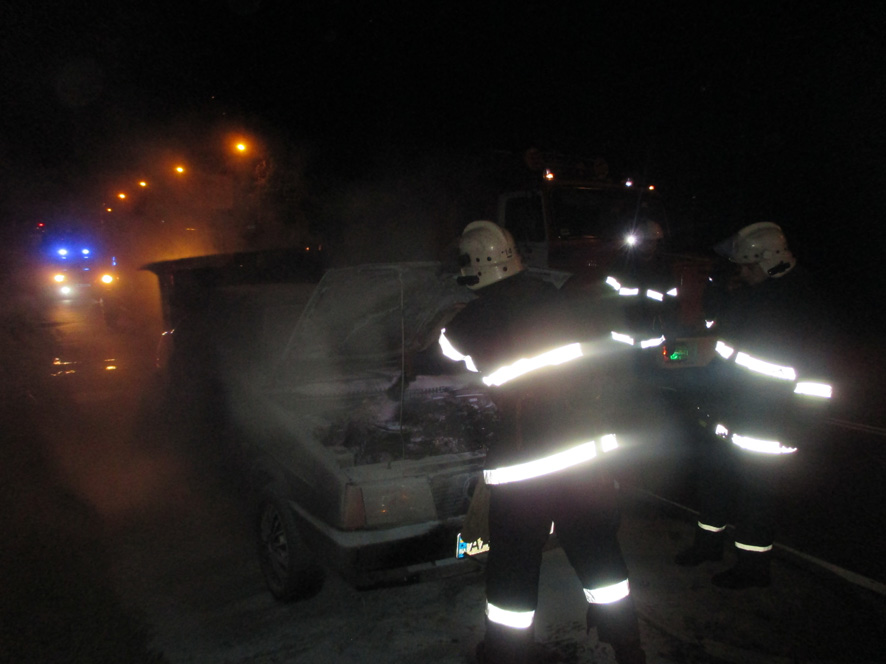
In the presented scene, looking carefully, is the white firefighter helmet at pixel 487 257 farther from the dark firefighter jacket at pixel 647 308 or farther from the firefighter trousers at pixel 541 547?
the dark firefighter jacket at pixel 647 308

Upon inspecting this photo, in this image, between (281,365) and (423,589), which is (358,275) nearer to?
(281,365)

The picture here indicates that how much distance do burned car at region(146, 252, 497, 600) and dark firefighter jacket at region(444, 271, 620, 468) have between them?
63cm

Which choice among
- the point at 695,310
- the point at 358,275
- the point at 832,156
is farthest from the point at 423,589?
the point at 832,156

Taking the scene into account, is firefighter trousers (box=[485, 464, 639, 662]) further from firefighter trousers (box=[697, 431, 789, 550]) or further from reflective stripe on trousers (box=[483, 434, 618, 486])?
firefighter trousers (box=[697, 431, 789, 550])

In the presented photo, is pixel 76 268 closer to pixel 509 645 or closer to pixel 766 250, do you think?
pixel 766 250

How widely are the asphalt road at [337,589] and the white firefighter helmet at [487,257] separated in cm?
134

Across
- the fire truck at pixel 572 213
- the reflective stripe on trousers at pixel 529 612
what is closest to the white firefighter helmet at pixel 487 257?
the reflective stripe on trousers at pixel 529 612

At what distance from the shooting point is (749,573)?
11.3 feet

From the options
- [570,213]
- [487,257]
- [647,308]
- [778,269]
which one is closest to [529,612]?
[487,257]

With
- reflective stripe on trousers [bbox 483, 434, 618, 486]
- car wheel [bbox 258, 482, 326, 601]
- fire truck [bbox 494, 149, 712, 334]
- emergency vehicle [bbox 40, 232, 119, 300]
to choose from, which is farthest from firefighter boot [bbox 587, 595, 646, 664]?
emergency vehicle [bbox 40, 232, 119, 300]

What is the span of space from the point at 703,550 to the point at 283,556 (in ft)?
7.70

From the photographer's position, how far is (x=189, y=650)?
3176mm

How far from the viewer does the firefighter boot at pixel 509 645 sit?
2.52 meters

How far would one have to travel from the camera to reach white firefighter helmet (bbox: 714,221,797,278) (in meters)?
3.42
